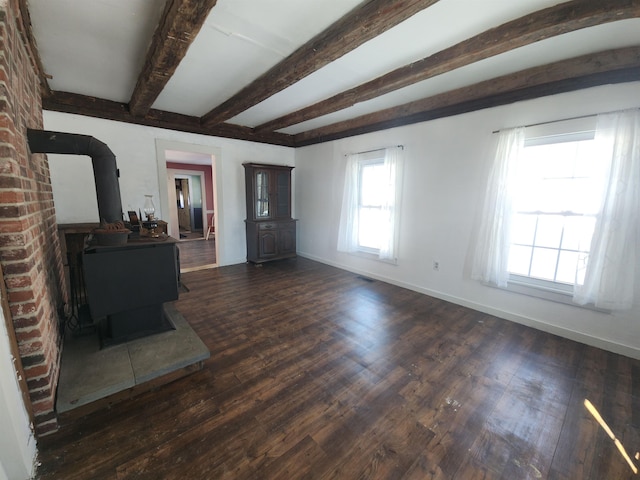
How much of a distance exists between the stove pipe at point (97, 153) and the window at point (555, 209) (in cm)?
386

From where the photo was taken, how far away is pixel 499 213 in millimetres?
2801

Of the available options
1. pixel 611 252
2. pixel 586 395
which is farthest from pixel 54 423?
pixel 611 252

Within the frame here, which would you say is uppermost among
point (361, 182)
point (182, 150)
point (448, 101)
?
point (448, 101)

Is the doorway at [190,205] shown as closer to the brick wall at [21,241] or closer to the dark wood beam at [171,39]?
the dark wood beam at [171,39]

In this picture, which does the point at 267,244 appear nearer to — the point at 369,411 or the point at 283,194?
the point at 283,194

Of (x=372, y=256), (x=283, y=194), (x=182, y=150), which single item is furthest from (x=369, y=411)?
(x=182, y=150)

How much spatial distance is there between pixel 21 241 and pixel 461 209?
3.82 m

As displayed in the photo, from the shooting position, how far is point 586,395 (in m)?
1.79

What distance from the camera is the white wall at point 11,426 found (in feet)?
3.59

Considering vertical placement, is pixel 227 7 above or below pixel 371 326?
above

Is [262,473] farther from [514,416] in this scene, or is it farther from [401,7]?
[401,7]

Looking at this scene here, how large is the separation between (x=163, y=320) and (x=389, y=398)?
2.01 meters

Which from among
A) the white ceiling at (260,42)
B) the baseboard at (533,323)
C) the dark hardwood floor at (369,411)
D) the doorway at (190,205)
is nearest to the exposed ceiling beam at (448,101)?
the white ceiling at (260,42)

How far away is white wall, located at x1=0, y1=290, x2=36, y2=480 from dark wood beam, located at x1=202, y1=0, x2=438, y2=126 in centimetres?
245
